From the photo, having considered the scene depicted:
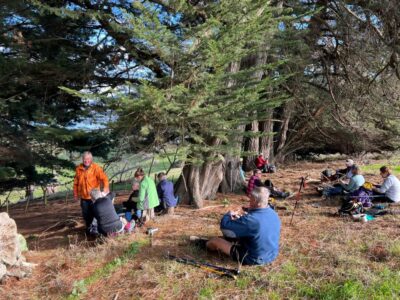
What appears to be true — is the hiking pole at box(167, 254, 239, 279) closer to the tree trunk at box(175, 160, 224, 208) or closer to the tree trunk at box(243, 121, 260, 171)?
the tree trunk at box(175, 160, 224, 208)

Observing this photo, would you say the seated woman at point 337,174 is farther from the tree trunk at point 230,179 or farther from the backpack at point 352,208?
the backpack at point 352,208

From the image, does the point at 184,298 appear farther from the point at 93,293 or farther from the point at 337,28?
the point at 337,28

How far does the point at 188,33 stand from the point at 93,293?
13.3ft

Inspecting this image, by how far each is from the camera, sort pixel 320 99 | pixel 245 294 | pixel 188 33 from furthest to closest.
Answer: pixel 320 99 < pixel 188 33 < pixel 245 294

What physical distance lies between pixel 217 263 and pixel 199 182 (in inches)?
173

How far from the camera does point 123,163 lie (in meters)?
7.15

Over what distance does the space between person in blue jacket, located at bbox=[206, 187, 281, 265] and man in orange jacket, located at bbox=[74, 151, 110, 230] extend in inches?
126

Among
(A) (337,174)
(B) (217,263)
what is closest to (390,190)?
(A) (337,174)

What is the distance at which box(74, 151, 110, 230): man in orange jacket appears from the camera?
22.6 feet

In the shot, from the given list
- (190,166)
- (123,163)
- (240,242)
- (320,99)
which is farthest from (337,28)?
(240,242)

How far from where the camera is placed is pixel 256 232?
4.57 m

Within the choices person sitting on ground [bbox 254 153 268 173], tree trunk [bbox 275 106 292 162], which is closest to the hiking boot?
person sitting on ground [bbox 254 153 268 173]

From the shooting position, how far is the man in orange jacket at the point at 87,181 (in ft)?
22.6

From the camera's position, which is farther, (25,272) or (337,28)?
(337,28)
